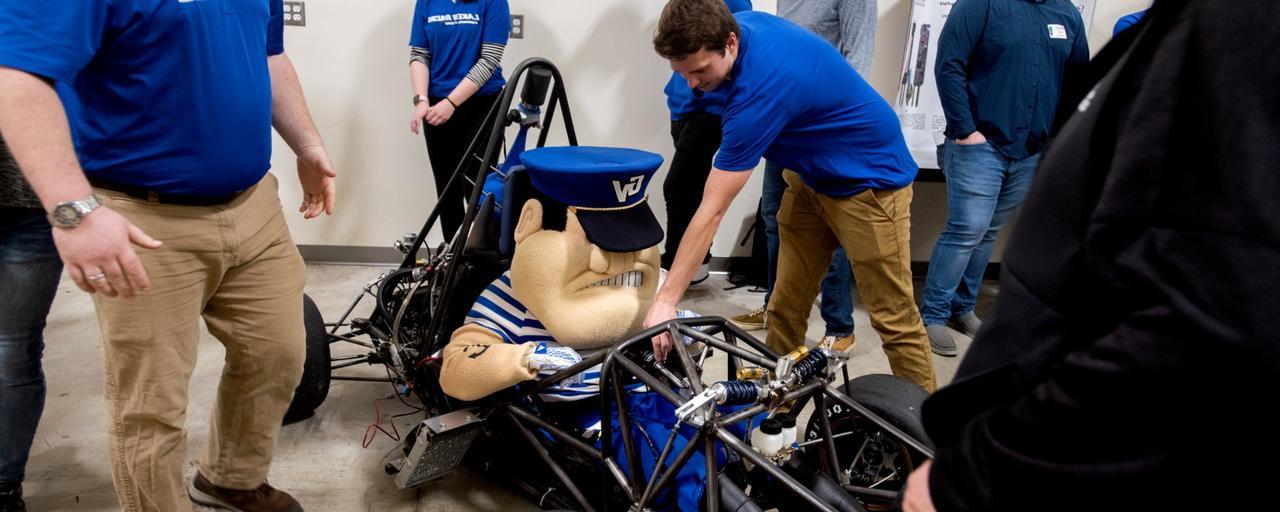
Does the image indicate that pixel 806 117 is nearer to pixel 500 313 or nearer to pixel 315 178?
pixel 500 313

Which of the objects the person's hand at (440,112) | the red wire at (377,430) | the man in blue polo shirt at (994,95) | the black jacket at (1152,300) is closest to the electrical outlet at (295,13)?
the person's hand at (440,112)

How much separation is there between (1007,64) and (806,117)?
4.63ft

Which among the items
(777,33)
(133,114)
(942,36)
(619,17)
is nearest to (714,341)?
(777,33)

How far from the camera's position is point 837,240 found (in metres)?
2.84

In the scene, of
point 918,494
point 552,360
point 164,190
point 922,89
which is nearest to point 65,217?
point 164,190

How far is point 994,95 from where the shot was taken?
3367mm

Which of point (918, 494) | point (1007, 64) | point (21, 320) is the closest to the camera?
point (918, 494)

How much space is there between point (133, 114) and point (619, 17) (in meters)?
3.13

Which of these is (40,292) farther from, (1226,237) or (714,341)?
(1226,237)

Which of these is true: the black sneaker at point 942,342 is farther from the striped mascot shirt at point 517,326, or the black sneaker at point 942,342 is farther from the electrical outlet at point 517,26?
the electrical outlet at point 517,26

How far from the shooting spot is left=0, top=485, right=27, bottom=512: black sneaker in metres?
2.17

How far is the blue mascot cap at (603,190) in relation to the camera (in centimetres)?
205

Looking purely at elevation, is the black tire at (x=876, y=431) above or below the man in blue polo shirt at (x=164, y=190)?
below

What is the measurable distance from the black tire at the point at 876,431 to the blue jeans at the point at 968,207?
1669mm
